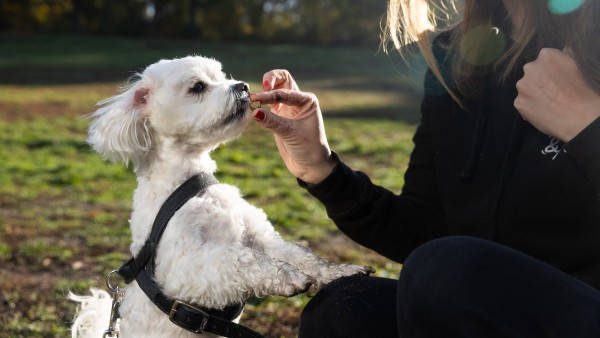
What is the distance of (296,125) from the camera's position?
2.42m

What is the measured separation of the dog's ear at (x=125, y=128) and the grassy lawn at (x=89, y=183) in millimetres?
420

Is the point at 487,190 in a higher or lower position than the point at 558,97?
lower

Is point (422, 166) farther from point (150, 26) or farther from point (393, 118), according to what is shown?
point (150, 26)

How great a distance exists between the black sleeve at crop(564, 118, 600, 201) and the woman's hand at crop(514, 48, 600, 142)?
143mm

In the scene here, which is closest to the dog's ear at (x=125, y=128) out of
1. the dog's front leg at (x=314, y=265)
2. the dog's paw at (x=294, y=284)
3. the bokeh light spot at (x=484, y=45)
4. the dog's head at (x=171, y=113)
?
the dog's head at (x=171, y=113)

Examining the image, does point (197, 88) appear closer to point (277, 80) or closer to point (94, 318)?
point (277, 80)

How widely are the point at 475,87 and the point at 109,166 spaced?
714cm

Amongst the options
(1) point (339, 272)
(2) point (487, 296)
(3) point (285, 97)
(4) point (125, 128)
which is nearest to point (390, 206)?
(1) point (339, 272)

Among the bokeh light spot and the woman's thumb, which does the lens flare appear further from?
the woman's thumb

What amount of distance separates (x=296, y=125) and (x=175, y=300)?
0.67 metres

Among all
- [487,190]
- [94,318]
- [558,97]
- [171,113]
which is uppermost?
[558,97]

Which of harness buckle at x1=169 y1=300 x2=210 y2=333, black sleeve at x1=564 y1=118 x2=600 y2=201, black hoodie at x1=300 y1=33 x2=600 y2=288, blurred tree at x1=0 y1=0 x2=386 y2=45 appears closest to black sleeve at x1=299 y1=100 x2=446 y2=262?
black hoodie at x1=300 y1=33 x2=600 y2=288

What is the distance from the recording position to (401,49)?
2734mm

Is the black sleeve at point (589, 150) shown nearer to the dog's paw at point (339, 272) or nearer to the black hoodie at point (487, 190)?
the black hoodie at point (487, 190)
